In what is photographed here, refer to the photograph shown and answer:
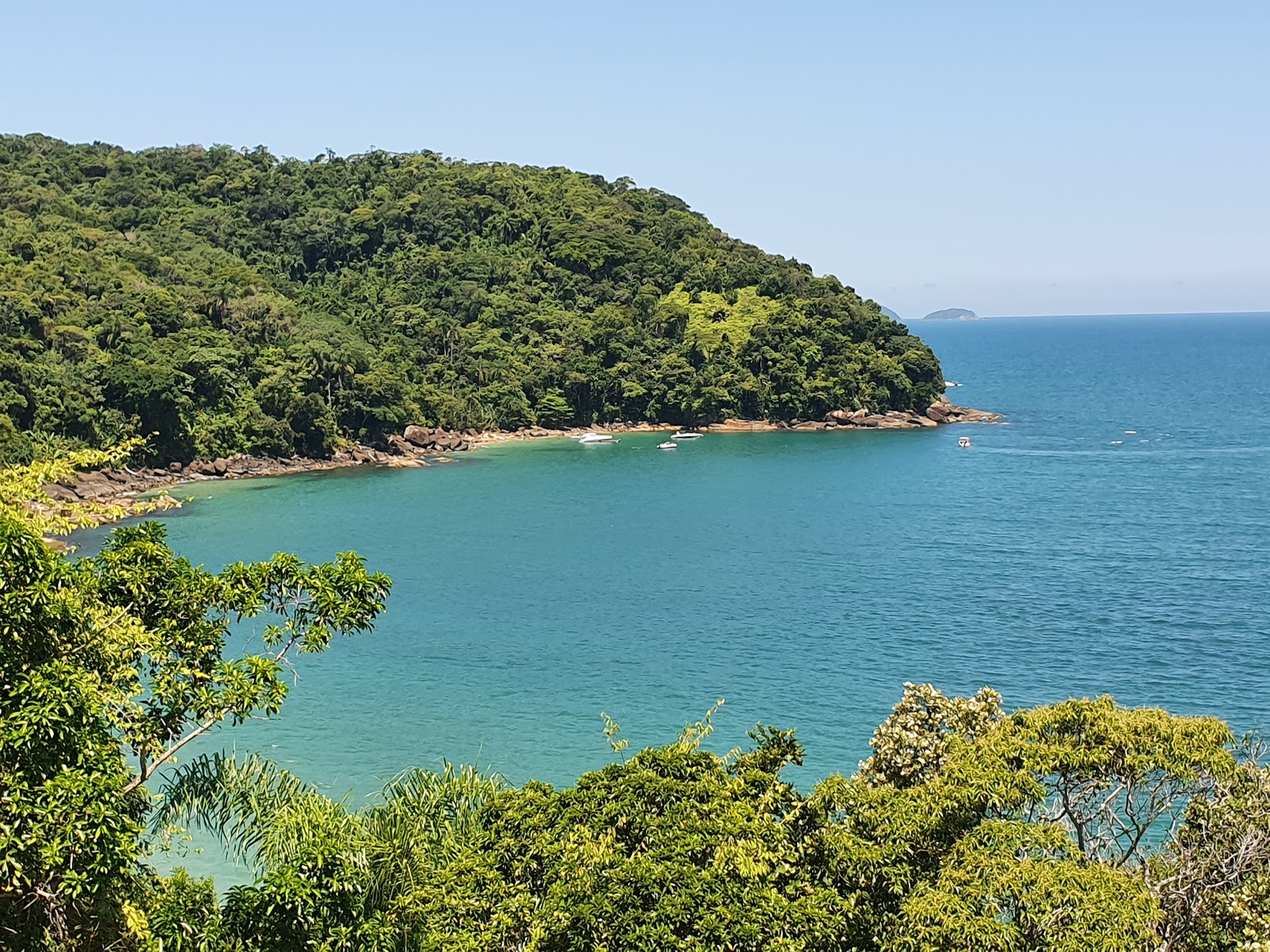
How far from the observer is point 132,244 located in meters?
81.9

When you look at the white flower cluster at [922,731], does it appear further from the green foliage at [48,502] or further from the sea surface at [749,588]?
the green foliage at [48,502]

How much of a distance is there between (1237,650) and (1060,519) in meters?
19.4

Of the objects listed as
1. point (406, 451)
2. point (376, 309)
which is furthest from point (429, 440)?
point (376, 309)

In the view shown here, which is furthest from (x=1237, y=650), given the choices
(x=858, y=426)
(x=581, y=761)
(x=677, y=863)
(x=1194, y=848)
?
(x=858, y=426)

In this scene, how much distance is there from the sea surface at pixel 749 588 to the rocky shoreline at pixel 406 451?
294 cm

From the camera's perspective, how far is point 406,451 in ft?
236

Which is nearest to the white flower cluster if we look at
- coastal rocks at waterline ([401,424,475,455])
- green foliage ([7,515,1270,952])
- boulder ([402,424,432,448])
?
green foliage ([7,515,1270,952])

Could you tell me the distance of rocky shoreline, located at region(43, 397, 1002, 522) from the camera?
5575cm

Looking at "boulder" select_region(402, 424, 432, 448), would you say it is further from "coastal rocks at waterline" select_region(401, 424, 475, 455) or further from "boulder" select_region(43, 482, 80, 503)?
"boulder" select_region(43, 482, 80, 503)

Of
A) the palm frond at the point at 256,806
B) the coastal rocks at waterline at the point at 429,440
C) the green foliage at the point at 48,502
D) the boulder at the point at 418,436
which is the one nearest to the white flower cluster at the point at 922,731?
the palm frond at the point at 256,806

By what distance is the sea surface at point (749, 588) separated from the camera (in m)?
26.8

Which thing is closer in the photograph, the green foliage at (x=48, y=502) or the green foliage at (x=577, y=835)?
the green foliage at (x=577, y=835)

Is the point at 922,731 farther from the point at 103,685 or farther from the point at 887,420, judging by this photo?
the point at 887,420

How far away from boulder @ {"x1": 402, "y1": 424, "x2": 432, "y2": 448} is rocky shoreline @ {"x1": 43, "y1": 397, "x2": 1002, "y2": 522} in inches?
2.1
